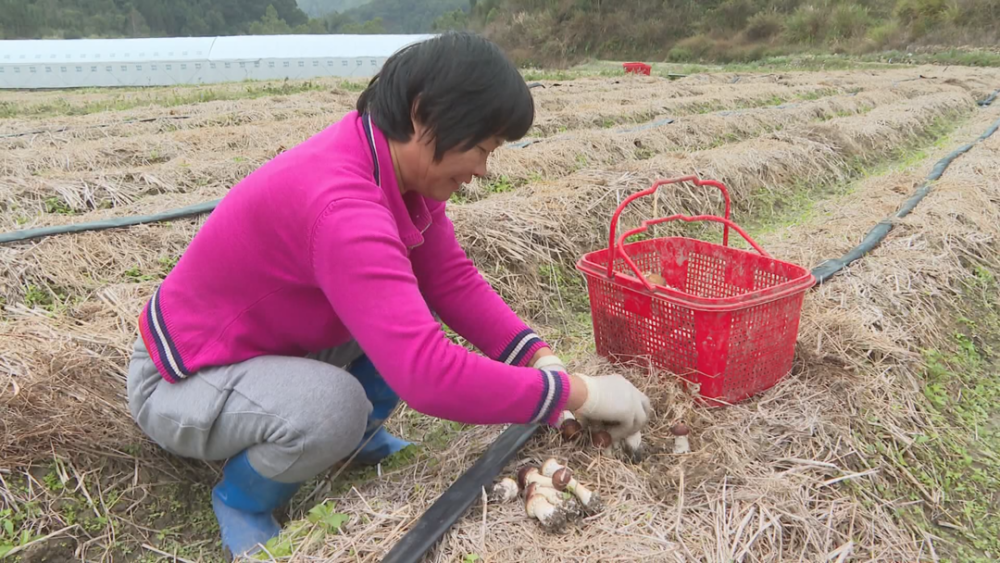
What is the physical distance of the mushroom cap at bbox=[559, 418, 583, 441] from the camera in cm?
185

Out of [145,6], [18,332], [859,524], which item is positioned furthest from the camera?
[145,6]

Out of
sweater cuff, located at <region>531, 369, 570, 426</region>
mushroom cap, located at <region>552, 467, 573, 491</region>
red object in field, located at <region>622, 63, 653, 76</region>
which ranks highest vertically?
sweater cuff, located at <region>531, 369, 570, 426</region>

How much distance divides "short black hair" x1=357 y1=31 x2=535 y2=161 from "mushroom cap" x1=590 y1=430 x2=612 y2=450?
85 centimetres

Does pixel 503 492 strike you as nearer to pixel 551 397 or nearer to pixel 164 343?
pixel 551 397

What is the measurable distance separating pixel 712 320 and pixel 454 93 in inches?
39.2

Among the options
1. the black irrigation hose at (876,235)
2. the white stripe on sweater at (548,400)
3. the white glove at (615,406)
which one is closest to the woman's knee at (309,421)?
the white stripe on sweater at (548,400)

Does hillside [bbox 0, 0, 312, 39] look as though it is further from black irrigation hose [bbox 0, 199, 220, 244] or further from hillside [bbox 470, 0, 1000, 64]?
black irrigation hose [bbox 0, 199, 220, 244]

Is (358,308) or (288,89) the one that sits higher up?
(358,308)

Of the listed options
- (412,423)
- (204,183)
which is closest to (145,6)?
(204,183)

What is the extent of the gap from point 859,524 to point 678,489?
18.7 inches

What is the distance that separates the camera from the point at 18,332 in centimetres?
224

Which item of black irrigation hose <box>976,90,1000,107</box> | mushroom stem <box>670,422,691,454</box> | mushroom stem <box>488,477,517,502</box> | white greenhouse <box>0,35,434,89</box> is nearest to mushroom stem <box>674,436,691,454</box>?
mushroom stem <box>670,422,691,454</box>

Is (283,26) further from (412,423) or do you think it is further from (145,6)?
(412,423)

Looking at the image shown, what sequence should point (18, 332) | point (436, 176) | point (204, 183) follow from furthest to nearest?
point (204, 183)
point (18, 332)
point (436, 176)
